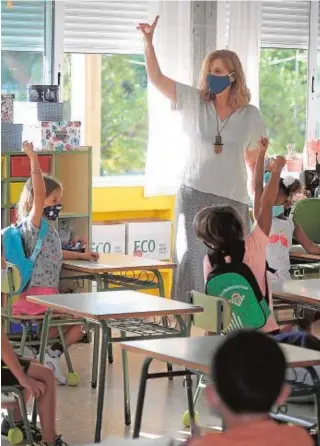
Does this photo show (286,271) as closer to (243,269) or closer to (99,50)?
(243,269)

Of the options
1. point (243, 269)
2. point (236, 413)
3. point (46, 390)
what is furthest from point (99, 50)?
point (236, 413)

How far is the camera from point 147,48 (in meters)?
7.00

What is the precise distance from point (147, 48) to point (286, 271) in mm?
1537

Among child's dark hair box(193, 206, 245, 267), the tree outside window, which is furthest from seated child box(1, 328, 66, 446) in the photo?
the tree outside window

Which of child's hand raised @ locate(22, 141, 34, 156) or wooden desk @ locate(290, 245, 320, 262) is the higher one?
child's hand raised @ locate(22, 141, 34, 156)

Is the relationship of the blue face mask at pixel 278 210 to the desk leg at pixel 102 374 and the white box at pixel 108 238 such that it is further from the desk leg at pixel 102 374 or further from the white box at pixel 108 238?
the desk leg at pixel 102 374

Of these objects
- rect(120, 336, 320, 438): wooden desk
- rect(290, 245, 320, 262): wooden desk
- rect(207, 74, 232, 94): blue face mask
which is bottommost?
rect(120, 336, 320, 438): wooden desk

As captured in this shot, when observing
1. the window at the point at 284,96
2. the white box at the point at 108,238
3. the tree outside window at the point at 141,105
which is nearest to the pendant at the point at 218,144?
the white box at the point at 108,238

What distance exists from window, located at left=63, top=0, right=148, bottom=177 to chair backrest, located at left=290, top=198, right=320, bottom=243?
5.88 feet

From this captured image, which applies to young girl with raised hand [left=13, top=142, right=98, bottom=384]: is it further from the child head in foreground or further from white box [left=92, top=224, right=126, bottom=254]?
the child head in foreground

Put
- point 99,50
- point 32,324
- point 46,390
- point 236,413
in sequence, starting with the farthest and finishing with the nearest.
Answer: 1. point 99,50
2. point 32,324
3. point 46,390
4. point 236,413

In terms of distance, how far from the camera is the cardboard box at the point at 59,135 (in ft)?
24.2

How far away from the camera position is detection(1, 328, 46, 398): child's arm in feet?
14.4

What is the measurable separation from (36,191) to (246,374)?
3.98m
